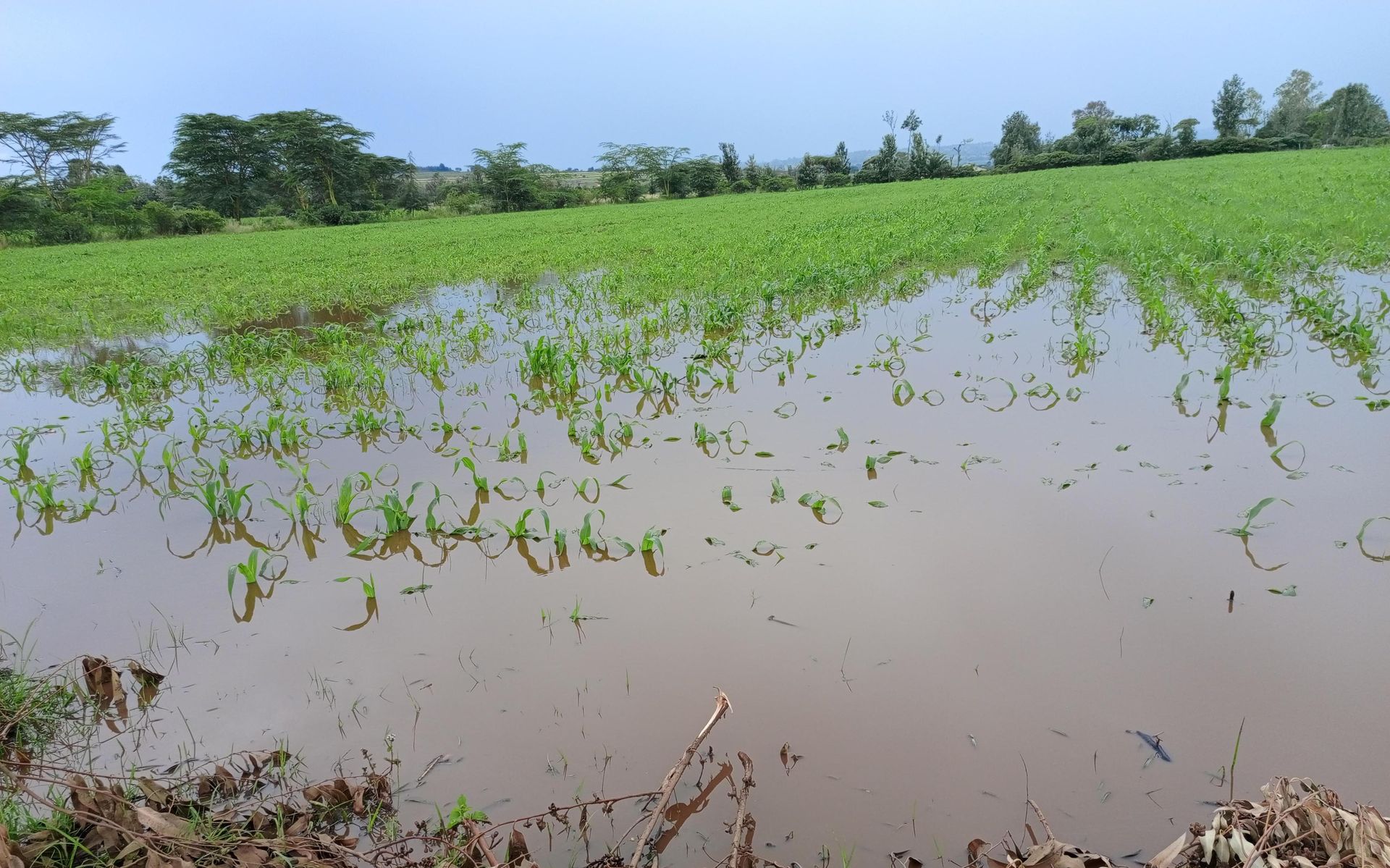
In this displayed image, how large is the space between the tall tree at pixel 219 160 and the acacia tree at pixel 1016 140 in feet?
172

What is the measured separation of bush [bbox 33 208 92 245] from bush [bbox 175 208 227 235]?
3665 mm

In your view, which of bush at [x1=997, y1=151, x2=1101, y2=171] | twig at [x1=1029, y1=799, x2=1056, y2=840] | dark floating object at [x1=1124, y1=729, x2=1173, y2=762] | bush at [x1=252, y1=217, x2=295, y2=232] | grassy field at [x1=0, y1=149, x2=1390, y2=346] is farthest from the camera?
bush at [x1=997, y1=151, x2=1101, y2=171]

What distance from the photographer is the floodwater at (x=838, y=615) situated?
211 cm

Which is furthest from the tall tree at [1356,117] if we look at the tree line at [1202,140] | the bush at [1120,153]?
the bush at [1120,153]

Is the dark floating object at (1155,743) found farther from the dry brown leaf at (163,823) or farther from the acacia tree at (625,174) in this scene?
the acacia tree at (625,174)

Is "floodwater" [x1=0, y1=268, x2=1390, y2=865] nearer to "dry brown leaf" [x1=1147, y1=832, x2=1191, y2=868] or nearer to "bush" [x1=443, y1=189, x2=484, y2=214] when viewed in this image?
"dry brown leaf" [x1=1147, y1=832, x2=1191, y2=868]

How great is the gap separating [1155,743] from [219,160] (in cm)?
5175

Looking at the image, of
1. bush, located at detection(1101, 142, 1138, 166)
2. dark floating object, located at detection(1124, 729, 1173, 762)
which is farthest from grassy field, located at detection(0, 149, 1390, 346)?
bush, located at detection(1101, 142, 1138, 166)

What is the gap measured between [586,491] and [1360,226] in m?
12.7

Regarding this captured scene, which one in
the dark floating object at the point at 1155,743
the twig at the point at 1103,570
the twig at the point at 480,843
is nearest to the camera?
the twig at the point at 480,843

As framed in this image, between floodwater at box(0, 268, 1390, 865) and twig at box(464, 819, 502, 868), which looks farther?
floodwater at box(0, 268, 1390, 865)

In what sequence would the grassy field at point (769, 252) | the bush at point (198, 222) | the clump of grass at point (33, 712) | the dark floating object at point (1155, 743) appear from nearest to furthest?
the dark floating object at point (1155, 743)
the clump of grass at point (33, 712)
the grassy field at point (769, 252)
the bush at point (198, 222)

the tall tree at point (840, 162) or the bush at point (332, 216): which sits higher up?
the tall tree at point (840, 162)

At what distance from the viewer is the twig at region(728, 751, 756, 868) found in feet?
5.67
